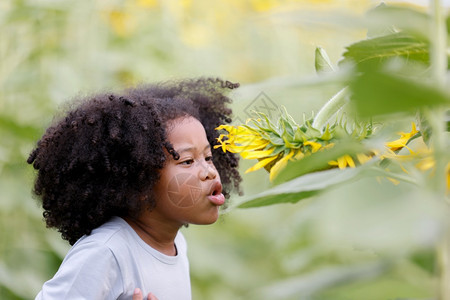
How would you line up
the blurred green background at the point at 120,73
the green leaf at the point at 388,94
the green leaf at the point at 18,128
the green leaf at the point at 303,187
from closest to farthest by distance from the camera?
1. the green leaf at the point at 388,94
2. the green leaf at the point at 303,187
3. the green leaf at the point at 18,128
4. the blurred green background at the point at 120,73

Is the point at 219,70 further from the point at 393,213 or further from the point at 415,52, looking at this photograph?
the point at 393,213

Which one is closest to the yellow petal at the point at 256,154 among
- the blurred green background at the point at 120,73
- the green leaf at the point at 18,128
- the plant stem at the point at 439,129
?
the plant stem at the point at 439,129

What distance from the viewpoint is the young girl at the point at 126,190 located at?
807 millimetres

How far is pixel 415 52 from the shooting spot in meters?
0.43

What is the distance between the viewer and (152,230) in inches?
34.9

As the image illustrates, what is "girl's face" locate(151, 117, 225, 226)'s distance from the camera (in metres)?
0.83

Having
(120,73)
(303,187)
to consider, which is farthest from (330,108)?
(120,73)

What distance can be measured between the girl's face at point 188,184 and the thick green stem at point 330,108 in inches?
12.4

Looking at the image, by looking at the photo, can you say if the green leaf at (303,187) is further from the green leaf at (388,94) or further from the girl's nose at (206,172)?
the girl's nose at (206,172)

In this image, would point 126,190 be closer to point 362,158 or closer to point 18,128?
point 362,158

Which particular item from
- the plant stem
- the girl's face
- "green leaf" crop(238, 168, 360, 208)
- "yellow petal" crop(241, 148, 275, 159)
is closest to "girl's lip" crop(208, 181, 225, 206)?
the girl's face

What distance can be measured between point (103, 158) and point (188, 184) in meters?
0.13

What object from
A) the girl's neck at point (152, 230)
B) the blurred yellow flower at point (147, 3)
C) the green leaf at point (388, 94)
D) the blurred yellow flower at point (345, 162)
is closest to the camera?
the green leaf at point (388, 94)

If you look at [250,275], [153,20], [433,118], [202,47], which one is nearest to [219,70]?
[202,47]
